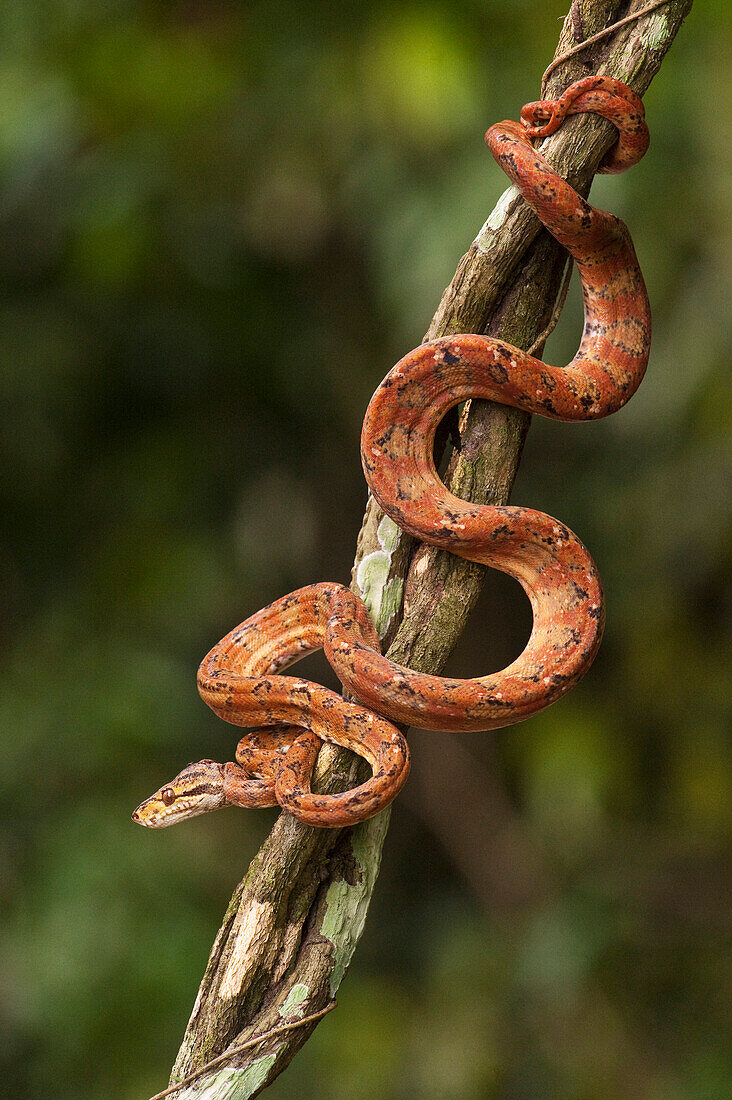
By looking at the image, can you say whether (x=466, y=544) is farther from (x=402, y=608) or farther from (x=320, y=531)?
(x=320, y=531)

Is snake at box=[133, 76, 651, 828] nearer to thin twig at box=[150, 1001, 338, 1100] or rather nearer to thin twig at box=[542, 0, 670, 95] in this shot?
thin twig at box=[542, 0, 670, 95]

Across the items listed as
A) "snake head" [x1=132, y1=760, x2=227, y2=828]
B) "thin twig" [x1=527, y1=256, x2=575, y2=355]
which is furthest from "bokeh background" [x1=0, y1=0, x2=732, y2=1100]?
"snake head" [x1=132, y1=760, x2=227, y2=828]

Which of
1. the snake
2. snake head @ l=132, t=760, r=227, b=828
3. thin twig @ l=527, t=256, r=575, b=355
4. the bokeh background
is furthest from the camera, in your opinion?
the bokeh background

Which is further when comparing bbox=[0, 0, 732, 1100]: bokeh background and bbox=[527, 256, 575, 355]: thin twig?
bbox=[0, 0, 732, 1100]: bokeh background

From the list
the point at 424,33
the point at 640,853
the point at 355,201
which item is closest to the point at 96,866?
the point at 640,853

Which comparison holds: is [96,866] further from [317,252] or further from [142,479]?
[317,252]

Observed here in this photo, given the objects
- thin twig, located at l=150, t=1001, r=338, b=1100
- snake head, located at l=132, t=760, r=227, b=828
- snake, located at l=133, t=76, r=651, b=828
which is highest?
snake, located at l=133, t=76, r=651, b=828
